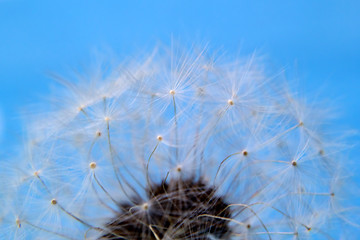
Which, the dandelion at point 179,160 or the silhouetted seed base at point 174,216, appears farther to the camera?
the dandelion at point 179,160

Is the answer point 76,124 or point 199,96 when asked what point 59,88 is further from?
point 199,96

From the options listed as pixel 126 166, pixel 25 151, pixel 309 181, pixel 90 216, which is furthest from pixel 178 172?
pixel 25 151

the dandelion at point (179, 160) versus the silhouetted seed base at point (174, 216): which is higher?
the dandelion at point (179, 160)

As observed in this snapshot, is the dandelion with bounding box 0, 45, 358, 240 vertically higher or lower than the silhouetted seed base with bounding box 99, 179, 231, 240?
higher

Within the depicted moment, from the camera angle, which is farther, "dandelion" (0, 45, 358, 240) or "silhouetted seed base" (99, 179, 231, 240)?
"dandelion" (0, 45, 358, 240)

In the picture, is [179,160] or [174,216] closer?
[174,216]
